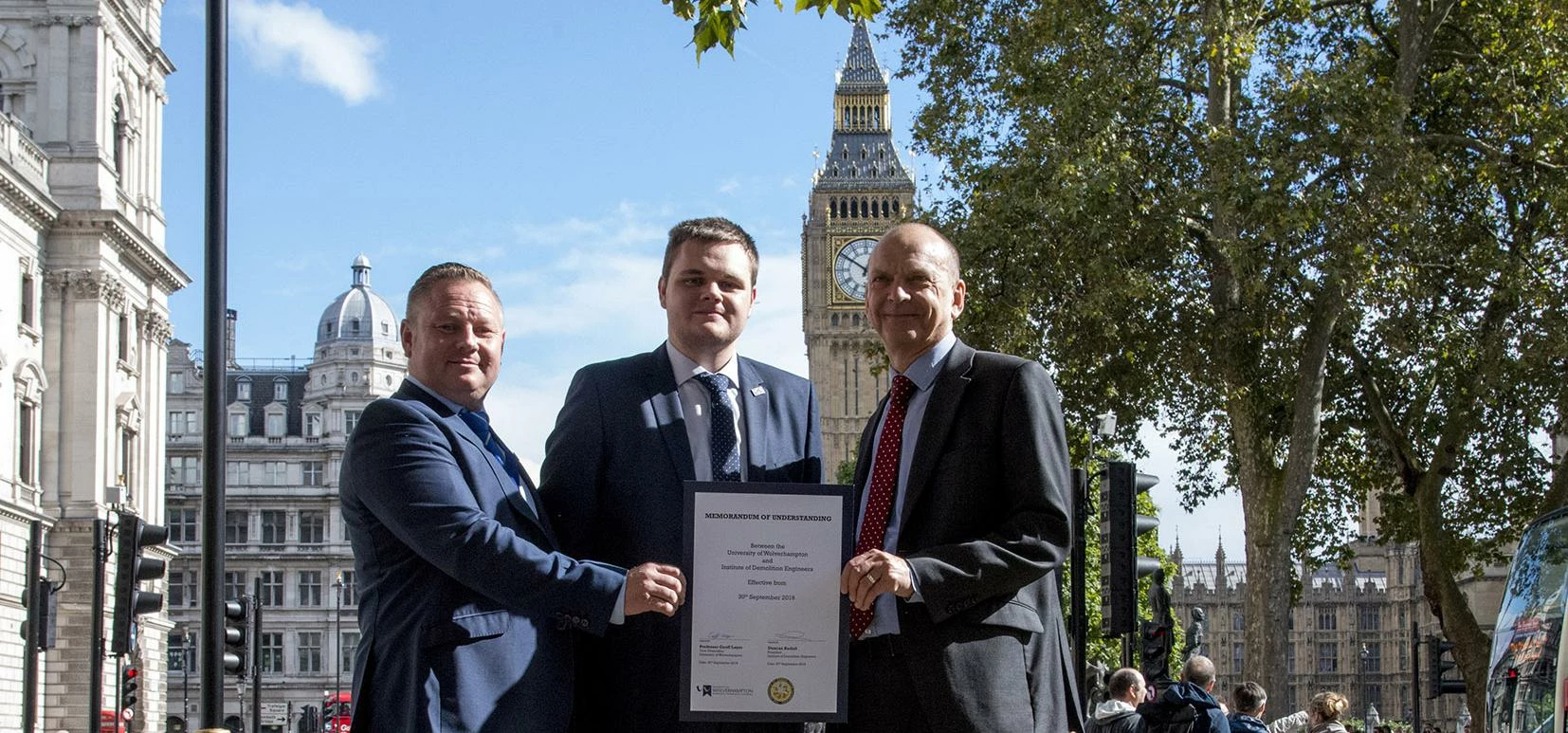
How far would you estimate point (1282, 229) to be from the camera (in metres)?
21.1

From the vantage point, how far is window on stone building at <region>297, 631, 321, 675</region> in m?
91.7

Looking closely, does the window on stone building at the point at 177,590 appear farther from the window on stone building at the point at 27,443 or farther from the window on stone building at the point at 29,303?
the window on stone building at the point at 29,303

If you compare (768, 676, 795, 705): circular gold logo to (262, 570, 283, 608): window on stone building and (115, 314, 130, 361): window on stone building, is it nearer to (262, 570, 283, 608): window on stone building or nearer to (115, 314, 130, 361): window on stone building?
(115, 314, 130, 361): window on stone building

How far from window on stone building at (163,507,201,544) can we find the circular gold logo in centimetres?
8994

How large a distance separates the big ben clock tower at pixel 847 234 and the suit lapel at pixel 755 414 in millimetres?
116645

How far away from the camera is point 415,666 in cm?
486

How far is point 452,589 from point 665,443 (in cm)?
75

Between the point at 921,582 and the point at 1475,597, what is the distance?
5287 cm

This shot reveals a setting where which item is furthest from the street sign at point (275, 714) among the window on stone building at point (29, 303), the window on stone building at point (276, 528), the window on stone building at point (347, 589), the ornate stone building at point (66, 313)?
the window on stone building at point (29, 303)

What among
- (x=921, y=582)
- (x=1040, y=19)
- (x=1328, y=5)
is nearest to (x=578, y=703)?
(x=921, y=582)

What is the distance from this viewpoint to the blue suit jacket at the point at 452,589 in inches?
190

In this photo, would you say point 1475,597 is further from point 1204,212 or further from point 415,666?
point 415,666
